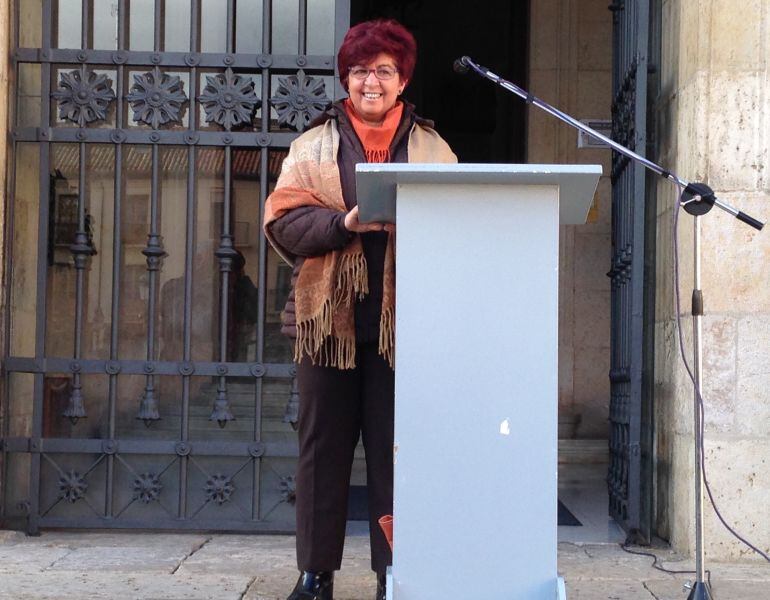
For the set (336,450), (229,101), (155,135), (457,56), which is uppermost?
(457,56)

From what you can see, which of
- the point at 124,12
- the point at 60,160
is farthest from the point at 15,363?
the point at 124,12

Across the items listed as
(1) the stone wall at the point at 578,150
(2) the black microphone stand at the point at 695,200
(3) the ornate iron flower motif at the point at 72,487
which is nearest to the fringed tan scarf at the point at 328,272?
(2) the black microphone stand at the point at 695,200

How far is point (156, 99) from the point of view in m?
4.96

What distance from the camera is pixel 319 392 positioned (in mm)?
3510

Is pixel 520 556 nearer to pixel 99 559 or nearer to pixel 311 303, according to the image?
pixel 311 303

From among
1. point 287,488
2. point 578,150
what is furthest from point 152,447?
point 578,150

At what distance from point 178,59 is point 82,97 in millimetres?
437

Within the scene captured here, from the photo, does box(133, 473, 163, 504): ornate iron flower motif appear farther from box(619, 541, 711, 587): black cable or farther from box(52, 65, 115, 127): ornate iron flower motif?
box(619, 541, 711, 587): black cable

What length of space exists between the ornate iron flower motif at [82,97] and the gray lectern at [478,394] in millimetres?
2602

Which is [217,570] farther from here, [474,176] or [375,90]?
[474,176]

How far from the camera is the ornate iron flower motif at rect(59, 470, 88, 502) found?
4926 mm

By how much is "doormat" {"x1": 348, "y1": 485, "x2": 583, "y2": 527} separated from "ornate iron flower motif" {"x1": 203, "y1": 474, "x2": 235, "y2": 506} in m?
0.57

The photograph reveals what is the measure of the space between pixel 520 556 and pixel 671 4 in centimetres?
293

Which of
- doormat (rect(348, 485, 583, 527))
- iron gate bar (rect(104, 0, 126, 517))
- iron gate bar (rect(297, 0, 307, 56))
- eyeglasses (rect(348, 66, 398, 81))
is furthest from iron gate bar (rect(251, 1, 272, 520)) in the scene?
eyeglasses (rect(348, 66, 398, 81))
